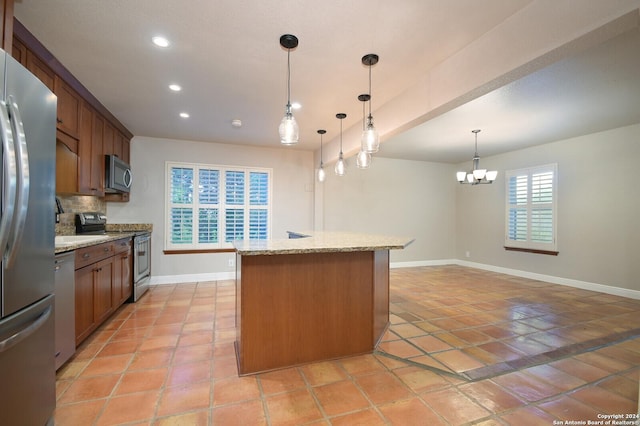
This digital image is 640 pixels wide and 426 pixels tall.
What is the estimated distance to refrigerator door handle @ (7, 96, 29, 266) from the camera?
3.84 feet

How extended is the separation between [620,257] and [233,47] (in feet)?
19.0

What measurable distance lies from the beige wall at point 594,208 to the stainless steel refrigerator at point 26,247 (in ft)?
20.8

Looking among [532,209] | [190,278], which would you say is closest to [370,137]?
[190,278]

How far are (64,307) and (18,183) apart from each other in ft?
4.38

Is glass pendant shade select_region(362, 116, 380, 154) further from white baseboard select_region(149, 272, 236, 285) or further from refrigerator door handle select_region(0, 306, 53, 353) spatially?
white baseboard select_region(149, 272, 236, 285)

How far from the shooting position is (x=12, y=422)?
1.18 m

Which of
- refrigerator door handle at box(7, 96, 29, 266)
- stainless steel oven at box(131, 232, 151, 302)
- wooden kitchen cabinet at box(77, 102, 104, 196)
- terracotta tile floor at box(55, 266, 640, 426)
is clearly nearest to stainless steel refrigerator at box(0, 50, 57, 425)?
refrigerator door handle at box(7, 96, 29, 266)

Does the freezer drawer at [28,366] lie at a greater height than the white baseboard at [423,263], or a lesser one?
greater

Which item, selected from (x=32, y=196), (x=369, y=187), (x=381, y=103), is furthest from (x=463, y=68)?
(x=369, y=187)

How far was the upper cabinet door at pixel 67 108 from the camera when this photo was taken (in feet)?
8.42

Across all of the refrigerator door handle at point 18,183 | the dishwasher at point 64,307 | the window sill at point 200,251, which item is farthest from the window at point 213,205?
Answer: the refrigerator door handle at point 18,183

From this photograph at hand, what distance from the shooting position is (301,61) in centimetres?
Result: 243

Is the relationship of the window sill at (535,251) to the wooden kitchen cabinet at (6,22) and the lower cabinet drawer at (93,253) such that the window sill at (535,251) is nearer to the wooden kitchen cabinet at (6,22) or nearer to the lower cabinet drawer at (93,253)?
the lower cabinet drawer at (93,253)

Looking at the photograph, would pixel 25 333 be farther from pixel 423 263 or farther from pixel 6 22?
pixel 423 263
